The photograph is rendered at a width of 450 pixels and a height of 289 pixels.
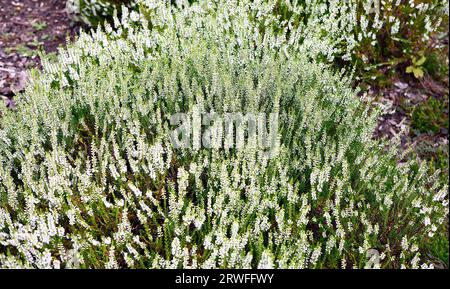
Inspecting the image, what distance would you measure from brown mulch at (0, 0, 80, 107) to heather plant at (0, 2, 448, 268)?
0.85 meters

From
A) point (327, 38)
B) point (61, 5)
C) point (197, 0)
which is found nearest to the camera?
point (327, 38)

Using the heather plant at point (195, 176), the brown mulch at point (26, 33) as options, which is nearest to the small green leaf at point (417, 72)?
the heather plant at point (195, 176)

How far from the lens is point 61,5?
16.1ft

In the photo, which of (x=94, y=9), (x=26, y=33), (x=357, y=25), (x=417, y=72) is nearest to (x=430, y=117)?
(x=417, y=72)

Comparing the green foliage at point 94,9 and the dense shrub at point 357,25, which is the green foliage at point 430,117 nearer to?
the dense shrub at point 357,25

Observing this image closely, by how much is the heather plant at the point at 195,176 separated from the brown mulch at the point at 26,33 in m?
0.85

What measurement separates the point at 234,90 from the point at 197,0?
1335mm

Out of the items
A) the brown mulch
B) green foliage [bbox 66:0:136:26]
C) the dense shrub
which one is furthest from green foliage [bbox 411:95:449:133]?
the brown mulch

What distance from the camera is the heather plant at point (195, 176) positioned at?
7.24ft

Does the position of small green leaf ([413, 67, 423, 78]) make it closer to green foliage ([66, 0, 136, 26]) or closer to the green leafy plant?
the green leafy plant

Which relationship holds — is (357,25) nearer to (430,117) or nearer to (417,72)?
(417,72)

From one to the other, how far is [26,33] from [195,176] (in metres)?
2.93

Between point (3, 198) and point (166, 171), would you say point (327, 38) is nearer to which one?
point (166, 171)
